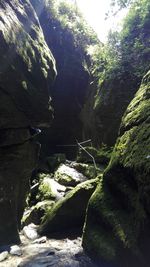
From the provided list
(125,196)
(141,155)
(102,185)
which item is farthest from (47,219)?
(141,155)

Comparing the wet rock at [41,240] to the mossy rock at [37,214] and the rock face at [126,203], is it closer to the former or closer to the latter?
the rock face at [126,203]

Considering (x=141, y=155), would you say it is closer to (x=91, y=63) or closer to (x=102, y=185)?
(x=102, y=185)

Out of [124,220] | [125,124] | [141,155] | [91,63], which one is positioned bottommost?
[124,220]

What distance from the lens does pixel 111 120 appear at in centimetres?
1395

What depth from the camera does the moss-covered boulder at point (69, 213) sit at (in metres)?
8.88

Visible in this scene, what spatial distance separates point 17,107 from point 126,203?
4201 millimetres

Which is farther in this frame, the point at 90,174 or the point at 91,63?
the point at 91,63

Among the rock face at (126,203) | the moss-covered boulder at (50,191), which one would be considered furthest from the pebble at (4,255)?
the moss-covered boulder at (50,191)

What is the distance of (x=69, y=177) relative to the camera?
44.4 feet

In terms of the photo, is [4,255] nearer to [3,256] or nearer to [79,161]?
[3,256]

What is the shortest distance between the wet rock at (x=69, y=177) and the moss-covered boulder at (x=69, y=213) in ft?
13.2

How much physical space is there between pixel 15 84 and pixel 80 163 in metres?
6.89

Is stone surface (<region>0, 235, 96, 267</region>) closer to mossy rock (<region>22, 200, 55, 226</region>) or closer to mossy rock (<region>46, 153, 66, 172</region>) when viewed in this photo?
mossy rock (<region>22, 200, 55, 226</region>)

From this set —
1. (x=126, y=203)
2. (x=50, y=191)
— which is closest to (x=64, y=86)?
(x=50, y=191)
